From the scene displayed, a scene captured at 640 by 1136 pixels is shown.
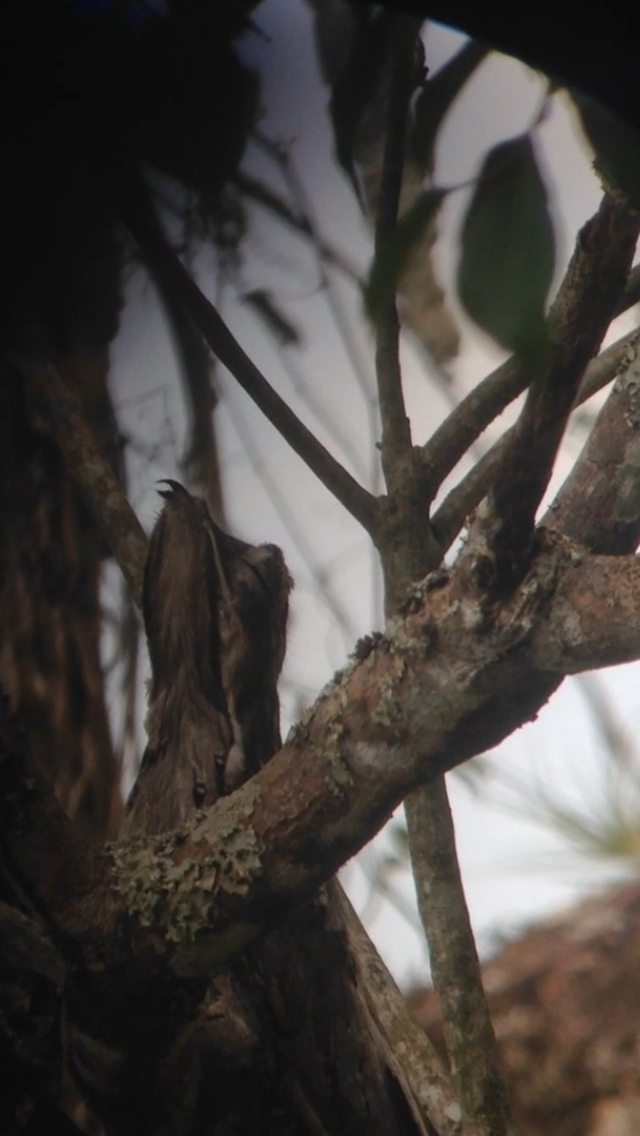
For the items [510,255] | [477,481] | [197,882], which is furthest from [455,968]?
[510,255]

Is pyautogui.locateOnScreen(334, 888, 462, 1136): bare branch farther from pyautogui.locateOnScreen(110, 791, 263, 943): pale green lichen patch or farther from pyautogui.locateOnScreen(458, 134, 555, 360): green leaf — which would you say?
pyautogui.locateOnScreen(458, 134, 555, 360): green leaf

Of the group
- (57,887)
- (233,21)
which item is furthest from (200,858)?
(233,21)

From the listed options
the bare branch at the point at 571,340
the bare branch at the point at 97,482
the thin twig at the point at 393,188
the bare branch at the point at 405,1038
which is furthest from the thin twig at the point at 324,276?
the bare branch at the point at 405,1038

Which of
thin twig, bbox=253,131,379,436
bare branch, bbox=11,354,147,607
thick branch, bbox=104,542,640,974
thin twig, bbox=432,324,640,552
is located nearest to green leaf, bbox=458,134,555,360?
thin twig, bbox=253,131,379,436

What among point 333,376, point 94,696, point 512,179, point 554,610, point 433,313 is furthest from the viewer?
point 94,696

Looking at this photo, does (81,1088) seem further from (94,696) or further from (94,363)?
(94,363)

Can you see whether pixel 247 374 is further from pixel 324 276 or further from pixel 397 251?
pixel 397 251
